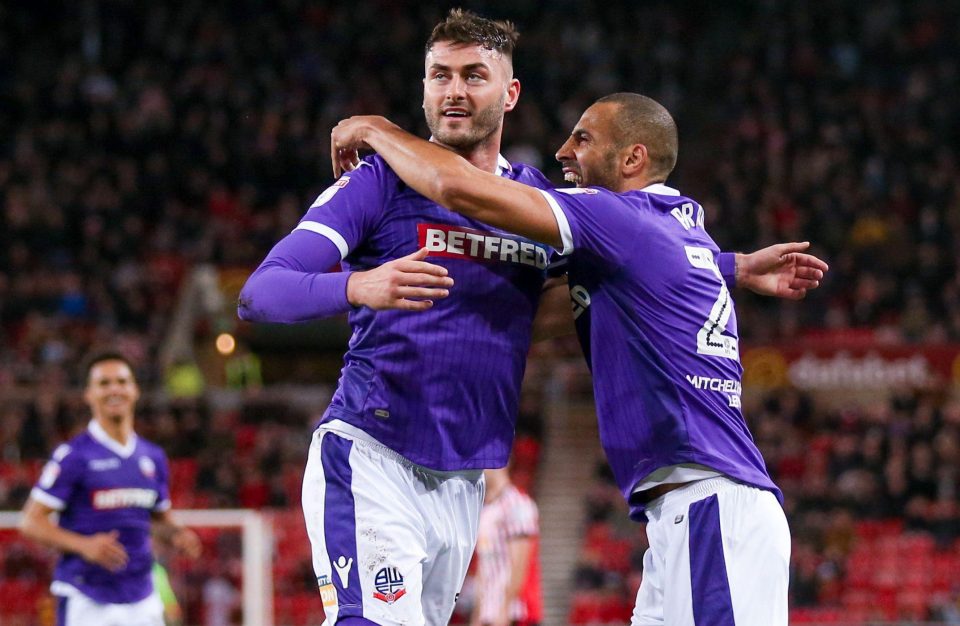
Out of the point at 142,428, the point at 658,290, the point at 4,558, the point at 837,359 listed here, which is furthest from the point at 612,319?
the point at 837,359

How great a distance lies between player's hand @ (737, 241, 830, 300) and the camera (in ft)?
17.2

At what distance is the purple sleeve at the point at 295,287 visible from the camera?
13.0 ft

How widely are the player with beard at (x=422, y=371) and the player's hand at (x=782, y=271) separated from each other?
41.0 inches

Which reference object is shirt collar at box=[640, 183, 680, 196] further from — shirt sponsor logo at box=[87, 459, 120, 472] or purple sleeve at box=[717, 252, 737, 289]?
shirt sponsor logo at box=[87, 459, 120, 472]

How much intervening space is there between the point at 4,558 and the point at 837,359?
490 inches

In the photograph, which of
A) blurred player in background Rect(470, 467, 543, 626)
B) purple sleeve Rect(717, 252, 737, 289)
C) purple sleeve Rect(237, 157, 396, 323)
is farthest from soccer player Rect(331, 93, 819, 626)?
blurred player in background Rect(470, 467, 543, 626)

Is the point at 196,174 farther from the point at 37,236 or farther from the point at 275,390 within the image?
the point at 275,390

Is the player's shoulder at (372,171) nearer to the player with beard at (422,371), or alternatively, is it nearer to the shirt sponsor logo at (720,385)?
the player with beard at (422,371)

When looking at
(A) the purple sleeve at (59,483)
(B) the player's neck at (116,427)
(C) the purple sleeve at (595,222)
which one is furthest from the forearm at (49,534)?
(C) the purple sleeve at (595,222)

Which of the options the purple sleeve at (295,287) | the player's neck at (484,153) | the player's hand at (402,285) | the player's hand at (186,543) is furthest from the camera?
the player's hand at (186,543)

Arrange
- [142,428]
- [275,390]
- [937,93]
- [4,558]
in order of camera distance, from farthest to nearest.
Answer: [937,93] → [275,390] → [142,428] → [4,558]

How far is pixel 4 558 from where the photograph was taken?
12.5m

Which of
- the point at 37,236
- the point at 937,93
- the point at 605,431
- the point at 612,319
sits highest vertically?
the point at 937,93

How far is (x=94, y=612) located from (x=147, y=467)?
105 centimetres
